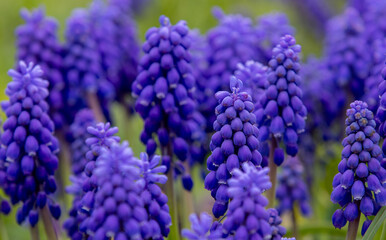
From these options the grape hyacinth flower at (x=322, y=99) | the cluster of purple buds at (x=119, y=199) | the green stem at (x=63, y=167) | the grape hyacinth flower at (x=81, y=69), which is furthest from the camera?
the grape hyacinth flower at (x=322, y=99)

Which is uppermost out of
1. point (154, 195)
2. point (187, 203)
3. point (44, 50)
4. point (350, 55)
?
point (44, 50)

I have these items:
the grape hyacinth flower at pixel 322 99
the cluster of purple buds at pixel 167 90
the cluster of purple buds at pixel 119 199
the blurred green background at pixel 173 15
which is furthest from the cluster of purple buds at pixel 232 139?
the blurred green background at pixel 173 15

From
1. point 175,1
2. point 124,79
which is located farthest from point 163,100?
point 175,1

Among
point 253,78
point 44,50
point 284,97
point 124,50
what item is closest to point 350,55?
point 253,78

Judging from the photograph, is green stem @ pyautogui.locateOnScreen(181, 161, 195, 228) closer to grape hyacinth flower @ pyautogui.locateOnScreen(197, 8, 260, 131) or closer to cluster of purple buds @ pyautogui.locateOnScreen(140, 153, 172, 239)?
grape hyacinth flower @ pyautogui.locateOnScreen(197, 8, 260, 131)

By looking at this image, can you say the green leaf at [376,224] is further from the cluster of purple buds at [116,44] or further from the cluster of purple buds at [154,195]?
the cluster of purple buds at [116,44]

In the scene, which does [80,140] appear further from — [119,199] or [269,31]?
[269,31]
